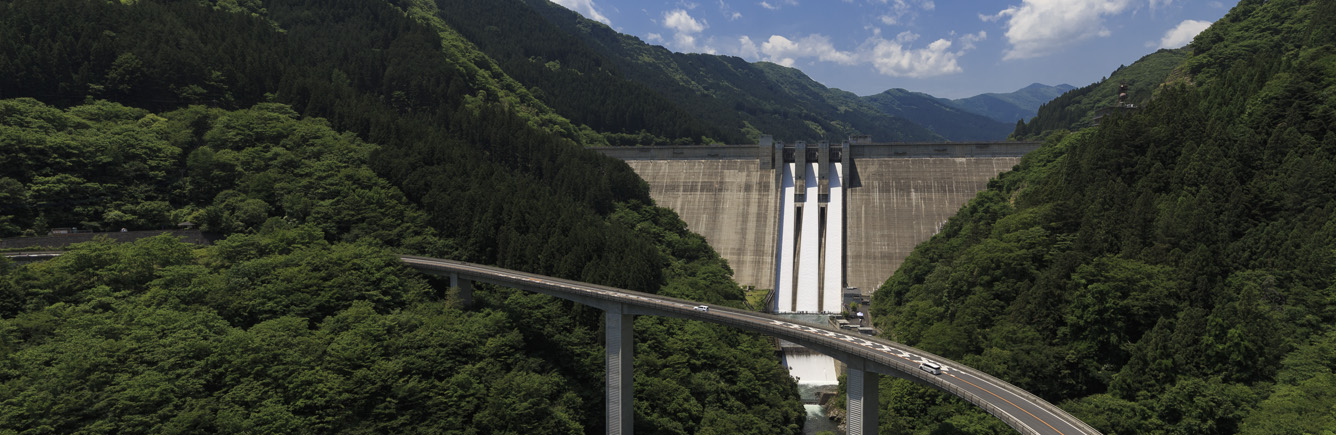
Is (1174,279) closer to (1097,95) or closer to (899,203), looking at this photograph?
(899,203)

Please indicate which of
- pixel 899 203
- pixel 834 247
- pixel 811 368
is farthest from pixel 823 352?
pixel 899 203

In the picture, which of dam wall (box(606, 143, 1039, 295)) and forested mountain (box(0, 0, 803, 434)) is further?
dam wall (box(606, 143, 1039, 295))

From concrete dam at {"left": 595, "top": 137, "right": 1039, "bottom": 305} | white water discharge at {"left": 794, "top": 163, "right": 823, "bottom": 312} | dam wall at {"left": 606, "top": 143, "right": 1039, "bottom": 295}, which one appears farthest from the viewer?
dam wall at {"left": 606, "top": 143, "right": 1039, "bottom": 295}

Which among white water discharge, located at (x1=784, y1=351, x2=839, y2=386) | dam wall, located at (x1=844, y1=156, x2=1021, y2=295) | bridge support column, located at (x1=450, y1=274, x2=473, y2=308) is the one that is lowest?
white water discharge, located at (x1=784, y1=351, x2=839, y2=386)

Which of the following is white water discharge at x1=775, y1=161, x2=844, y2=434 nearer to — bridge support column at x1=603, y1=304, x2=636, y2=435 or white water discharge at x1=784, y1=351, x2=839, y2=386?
white water discharge at x1=784, y1=351, x2=839, y2=386

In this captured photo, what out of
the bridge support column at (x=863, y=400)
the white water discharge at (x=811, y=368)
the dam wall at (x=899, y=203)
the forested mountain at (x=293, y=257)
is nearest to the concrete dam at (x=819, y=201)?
the dam wall at (x=899, y=203)

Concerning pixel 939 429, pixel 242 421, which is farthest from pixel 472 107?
pixel 939 429

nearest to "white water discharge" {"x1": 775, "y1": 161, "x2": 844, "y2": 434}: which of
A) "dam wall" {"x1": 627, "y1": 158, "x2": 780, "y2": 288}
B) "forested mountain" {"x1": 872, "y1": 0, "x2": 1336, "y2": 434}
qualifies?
"dam wall" {"x1": 627, "y1": 158, "x2": 780, "y2": 288}

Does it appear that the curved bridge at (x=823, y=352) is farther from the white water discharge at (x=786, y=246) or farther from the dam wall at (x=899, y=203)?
the dam wall at (x=899, y=203)
